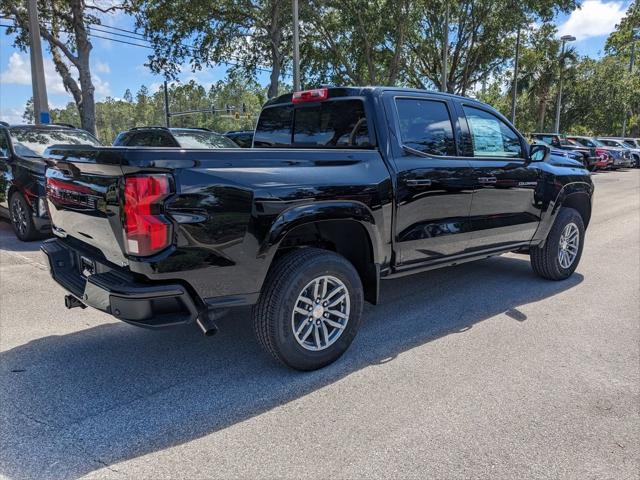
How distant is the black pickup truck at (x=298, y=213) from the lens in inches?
112

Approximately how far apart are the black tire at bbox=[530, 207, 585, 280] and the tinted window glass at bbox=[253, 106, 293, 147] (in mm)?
3077

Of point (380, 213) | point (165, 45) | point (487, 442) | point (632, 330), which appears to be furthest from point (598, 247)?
point (165, 45)

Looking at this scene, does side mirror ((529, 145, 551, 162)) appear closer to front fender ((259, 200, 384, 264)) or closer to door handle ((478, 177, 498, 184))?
door handle ((478, 177, 498, 184))

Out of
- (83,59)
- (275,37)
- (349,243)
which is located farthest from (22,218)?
(275,37)

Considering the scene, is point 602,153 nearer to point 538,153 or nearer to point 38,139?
point 538,153

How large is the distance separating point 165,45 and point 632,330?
23.8m

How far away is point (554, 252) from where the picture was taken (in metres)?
5.71

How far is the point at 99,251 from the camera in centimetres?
328

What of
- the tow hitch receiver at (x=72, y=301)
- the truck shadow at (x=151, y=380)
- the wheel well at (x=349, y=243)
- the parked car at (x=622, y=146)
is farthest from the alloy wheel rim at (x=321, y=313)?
the parked car at (x=622, y=146)

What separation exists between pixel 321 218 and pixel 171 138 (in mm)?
7424

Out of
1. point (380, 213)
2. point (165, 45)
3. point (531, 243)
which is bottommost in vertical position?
point (531, 243)

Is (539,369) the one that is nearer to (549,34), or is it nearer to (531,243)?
(531,243)

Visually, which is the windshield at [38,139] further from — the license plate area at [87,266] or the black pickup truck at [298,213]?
the license plate area at [87,266]

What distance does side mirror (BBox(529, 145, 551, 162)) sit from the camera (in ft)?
17.6
